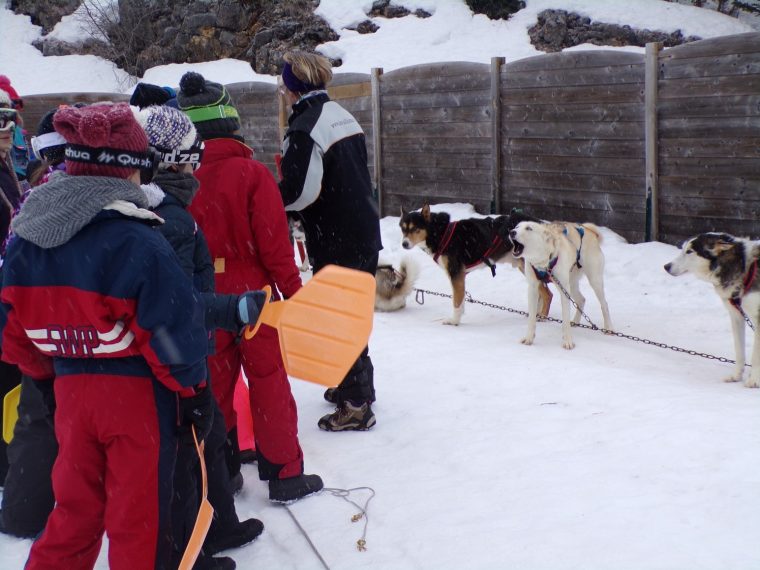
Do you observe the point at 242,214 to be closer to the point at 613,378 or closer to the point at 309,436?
the point at 309,436

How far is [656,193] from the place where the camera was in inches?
342

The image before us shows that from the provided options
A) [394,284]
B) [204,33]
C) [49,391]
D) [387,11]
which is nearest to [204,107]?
[49,391]

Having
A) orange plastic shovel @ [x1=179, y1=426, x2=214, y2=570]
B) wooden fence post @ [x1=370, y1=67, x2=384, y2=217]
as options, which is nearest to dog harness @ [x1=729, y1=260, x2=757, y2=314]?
orange plastic shovel @ [x1=179, y1=426, x2=214, y2=570]

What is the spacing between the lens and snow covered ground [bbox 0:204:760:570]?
2996 mm

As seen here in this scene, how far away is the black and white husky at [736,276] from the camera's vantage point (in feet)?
17.3

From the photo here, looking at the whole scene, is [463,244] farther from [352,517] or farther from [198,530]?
[198,530]

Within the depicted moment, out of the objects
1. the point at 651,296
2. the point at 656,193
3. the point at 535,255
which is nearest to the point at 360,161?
the point at 535,255

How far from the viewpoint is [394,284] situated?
776 centimetres

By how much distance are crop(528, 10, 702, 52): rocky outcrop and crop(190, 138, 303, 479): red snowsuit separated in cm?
1667

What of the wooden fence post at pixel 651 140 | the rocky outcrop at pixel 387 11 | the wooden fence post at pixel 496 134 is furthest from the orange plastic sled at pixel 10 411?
the rocky outcrop at pixel 387 11

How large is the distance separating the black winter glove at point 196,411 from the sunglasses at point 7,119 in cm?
247

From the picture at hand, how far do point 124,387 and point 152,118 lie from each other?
113 cm

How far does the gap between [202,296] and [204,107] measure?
1.21 metres

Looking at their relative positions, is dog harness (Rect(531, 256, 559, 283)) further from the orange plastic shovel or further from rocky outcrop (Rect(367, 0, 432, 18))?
rocky outcrop (Rect(367, 0, 432, 18))
